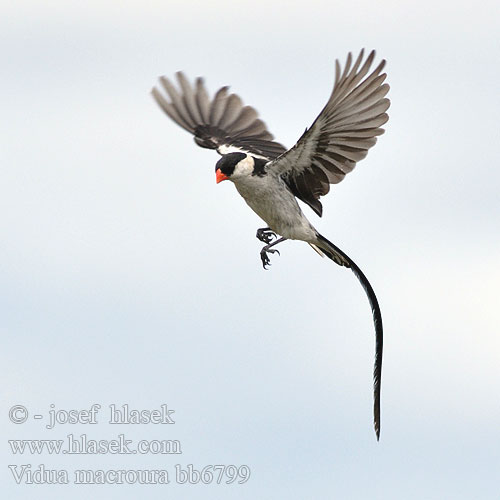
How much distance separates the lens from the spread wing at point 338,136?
10.2 meters

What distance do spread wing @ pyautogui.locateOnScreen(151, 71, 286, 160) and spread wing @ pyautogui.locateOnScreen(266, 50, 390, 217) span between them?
1.96 meters

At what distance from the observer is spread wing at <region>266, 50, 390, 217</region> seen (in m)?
10.2

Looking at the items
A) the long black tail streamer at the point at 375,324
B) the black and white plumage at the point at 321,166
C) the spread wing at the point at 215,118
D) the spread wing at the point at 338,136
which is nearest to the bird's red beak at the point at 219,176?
the black and white plumage at the point at 321,166

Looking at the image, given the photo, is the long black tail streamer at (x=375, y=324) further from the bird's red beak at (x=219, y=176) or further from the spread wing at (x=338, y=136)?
the bird's red beak at (x=219, y=176)

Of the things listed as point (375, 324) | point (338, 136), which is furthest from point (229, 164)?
point (375, 324)

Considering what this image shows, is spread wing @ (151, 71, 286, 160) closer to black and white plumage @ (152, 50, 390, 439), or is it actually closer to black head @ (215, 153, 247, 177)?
black and white plumage @ (152, 50, 390, 439)

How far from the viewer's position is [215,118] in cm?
1376

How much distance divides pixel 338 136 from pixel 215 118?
336cm

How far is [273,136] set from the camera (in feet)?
45.1

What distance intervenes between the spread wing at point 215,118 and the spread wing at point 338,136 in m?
1.96

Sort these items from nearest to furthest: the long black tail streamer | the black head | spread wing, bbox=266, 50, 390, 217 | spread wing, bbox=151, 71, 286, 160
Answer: spread wing, bbox=266, 50, 390, 217 < the long black tail streamer < the black head < spread wing, bbox=151, 71, 286, 160

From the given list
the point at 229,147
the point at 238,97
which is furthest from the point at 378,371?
the point at 238,97

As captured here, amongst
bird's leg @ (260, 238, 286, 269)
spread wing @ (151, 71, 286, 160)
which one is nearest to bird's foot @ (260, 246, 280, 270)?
bird's leg @ (260, 238, 286, 269)

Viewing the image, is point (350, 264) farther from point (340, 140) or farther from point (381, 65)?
point (381, 65)
